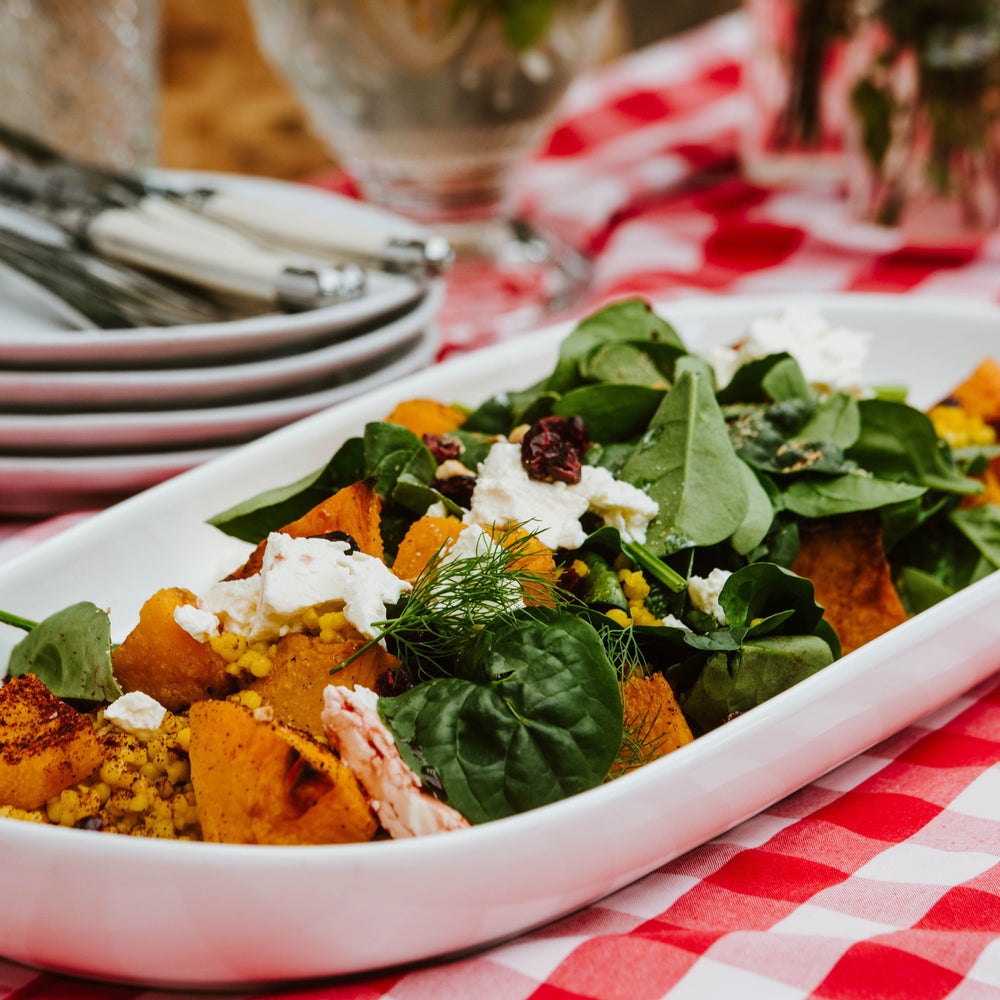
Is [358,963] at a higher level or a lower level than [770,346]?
lower

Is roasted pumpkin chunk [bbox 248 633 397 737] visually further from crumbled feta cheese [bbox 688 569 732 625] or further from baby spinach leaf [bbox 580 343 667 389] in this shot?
baby spinach leaf [bbox 580 343 667 389]

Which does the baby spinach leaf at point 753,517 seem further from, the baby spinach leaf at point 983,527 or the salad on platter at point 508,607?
the baby spinach leaf at point 983,527

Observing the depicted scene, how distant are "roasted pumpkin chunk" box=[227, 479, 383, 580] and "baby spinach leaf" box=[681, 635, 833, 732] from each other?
25 centimetres

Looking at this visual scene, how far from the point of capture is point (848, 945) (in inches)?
24.8

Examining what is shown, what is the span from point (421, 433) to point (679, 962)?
516 millimetres

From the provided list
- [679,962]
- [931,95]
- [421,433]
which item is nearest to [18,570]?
[421,433]

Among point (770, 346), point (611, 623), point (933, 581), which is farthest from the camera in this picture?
point (770, 346)

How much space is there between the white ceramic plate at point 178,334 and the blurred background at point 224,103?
59.7 inches

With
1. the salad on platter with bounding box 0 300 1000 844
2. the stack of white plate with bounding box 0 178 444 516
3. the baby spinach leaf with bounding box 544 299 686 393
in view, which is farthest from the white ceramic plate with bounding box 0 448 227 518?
the baby spinach leaf with bounding box 544 299 686 393

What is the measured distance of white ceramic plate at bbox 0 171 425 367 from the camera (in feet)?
3.53

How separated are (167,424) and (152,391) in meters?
0.03

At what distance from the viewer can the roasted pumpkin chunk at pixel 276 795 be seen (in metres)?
0.64

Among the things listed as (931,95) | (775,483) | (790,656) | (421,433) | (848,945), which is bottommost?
(848,945)

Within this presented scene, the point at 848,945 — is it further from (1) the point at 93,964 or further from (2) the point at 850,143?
(2) the point at 850,143
